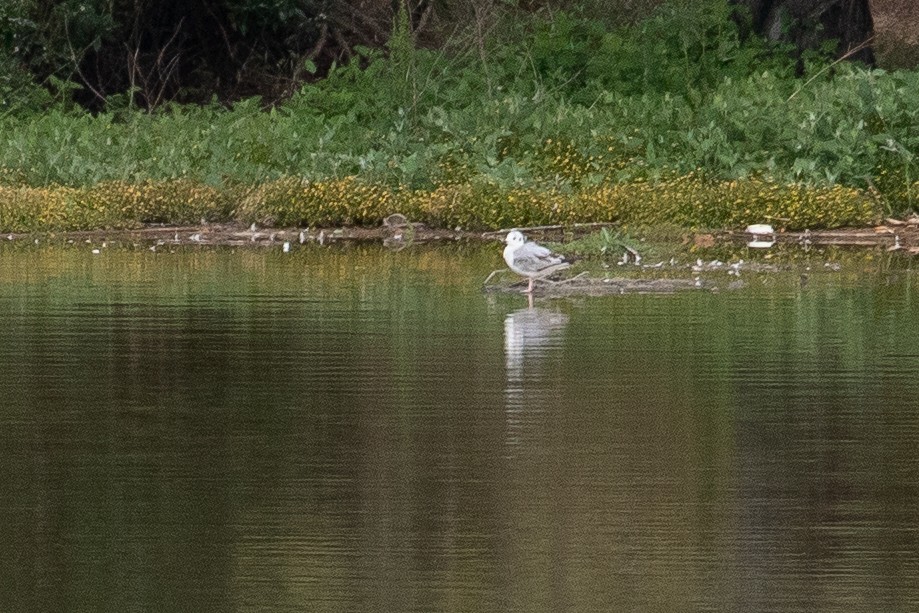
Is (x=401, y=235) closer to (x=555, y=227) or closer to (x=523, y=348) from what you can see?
(x=555, y=227)

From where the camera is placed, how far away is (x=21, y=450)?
1026cm

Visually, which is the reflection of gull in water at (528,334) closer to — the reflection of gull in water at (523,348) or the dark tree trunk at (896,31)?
the reflection of gull in water at (523,348)

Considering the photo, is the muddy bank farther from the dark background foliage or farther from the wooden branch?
the dark background foliage

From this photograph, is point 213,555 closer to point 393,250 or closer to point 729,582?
point 729,582

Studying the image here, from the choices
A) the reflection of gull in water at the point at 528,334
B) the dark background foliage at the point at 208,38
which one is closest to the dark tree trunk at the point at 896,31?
the dark background foliage at the point at 208,38

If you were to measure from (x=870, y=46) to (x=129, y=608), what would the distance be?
23118 mm

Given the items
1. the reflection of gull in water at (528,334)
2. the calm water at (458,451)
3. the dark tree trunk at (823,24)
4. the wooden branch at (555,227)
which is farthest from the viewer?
the dark tree trunk at (823,24)

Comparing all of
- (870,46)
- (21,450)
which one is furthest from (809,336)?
(870,46)

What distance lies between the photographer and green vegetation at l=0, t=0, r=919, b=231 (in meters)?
22.1

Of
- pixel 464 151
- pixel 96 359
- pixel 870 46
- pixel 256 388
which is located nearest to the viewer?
pixel 256 388

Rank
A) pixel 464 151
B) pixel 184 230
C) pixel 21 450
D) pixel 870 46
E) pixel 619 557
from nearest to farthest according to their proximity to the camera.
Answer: pixel 619 557 < pixel 21 450 < pixel 184 230 < pixel 464 151 < pixel 870 46

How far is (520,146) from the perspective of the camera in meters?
24.4

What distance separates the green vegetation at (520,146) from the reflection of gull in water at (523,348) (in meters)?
6.76

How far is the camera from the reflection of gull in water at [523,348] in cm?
1117
